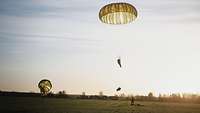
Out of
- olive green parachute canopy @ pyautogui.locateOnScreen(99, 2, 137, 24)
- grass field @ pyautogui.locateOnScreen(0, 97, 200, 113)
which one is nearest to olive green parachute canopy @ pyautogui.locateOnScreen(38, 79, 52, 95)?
grass field @ pyautogui.locateOnScreen(0, 97, 200, 113)

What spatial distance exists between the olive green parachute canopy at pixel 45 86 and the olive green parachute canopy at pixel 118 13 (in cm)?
2120

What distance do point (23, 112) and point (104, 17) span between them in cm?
3021

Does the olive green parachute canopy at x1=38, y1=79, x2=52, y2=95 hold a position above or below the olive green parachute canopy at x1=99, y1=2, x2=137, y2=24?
below

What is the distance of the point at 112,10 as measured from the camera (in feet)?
78.8

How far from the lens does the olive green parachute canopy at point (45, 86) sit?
43037 mm

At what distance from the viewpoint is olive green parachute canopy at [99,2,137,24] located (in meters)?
23.8

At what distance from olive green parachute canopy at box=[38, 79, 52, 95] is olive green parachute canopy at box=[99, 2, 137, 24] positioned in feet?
69.5

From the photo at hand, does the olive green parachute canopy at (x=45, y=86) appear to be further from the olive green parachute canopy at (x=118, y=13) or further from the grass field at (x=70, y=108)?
the olive green parachute canopy at (x=118, y=13)

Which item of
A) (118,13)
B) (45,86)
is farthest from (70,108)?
(118,13)

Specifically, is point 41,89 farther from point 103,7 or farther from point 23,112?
point 103,7

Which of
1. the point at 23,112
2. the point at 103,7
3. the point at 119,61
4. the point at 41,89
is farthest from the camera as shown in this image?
the point at 23,112

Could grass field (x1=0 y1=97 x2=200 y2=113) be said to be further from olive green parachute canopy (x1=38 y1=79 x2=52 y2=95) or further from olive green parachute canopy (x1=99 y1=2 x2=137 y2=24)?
olive green parachute canopy (x1=99 y1=2 x2=137 y2=24)

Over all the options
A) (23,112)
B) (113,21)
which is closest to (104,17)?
(113,21)

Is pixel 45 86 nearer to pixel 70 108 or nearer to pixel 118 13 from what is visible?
pixel 118 13
